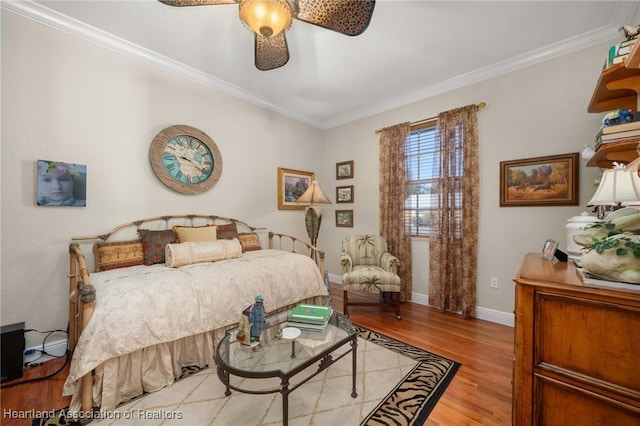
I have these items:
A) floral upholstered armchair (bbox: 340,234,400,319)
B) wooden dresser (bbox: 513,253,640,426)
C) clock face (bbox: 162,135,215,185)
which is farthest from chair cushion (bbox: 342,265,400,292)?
clock face (bbox: 162,135,215,185)

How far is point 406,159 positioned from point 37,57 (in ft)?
12.4

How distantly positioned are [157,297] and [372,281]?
207cm

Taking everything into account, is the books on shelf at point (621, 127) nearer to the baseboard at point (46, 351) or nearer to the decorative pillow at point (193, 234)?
the decorative pillow at point (193, 234)

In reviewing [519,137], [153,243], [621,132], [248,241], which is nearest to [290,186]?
[248,241]

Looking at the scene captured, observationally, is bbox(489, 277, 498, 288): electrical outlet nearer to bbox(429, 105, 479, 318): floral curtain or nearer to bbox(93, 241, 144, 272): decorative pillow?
bbox(429, 105, 479, 318): floral curtain

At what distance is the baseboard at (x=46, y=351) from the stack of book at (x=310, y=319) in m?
2.03

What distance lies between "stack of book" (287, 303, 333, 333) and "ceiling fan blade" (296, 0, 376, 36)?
1.87 m

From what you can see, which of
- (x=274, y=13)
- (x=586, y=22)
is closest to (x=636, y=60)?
(x=274, y=13)

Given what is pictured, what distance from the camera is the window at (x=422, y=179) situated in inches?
123

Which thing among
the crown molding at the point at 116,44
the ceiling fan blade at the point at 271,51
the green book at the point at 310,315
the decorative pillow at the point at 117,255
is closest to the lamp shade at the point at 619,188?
the green book at the point at 310,315

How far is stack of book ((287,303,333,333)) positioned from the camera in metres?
1.63

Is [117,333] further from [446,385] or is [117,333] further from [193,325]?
[446,385]

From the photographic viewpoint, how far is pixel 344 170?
413 centimetres

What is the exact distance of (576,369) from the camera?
0.95 m
